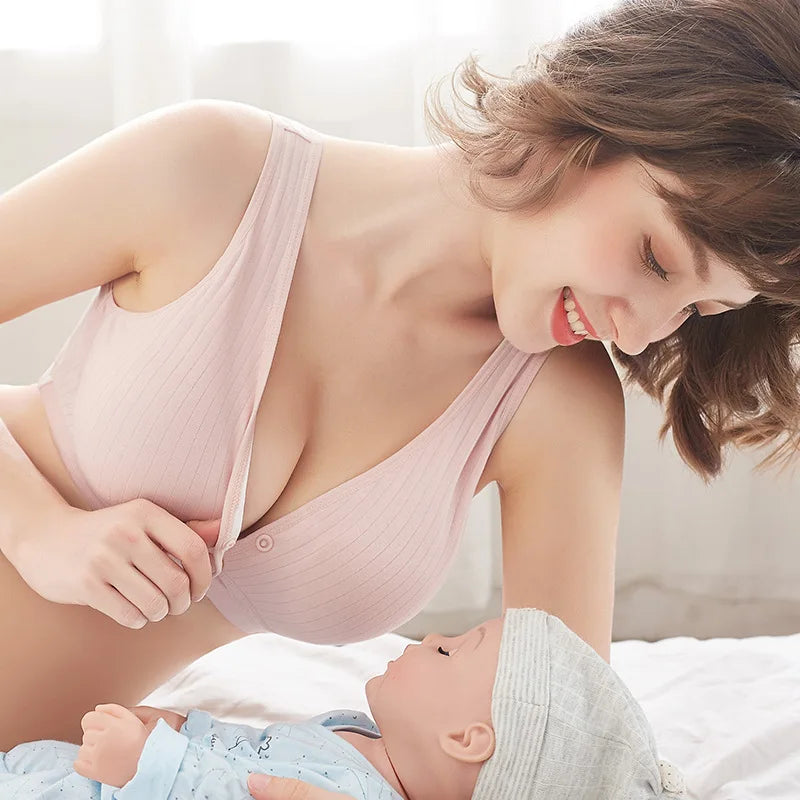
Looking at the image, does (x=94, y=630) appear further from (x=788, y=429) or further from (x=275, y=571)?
(x=788, y=429)

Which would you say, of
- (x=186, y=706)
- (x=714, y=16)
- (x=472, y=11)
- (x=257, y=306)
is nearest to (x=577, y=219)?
(x=714, y=16)

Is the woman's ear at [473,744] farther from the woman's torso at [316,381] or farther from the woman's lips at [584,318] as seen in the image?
the woman's lips at [584,318]

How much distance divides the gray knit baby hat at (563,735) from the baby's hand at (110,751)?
1.19 ft

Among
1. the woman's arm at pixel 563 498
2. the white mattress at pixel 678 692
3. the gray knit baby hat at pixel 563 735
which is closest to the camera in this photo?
the gray knit baby hat at pixel 563 735

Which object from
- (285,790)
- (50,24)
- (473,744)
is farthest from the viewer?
(50,24)

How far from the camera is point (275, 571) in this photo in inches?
53.8

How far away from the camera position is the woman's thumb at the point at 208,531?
126cm

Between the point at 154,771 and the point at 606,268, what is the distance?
675 millimetres

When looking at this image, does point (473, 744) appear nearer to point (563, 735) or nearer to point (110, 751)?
point (563, 735)

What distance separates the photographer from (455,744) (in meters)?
1.20

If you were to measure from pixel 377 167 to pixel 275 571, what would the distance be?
0.51m

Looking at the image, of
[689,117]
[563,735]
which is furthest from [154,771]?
[689,117]

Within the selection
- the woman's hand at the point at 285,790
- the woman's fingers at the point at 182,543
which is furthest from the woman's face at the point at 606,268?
the woman's hand at the point at 285,790

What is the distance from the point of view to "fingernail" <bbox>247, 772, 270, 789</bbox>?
43.3 inches
